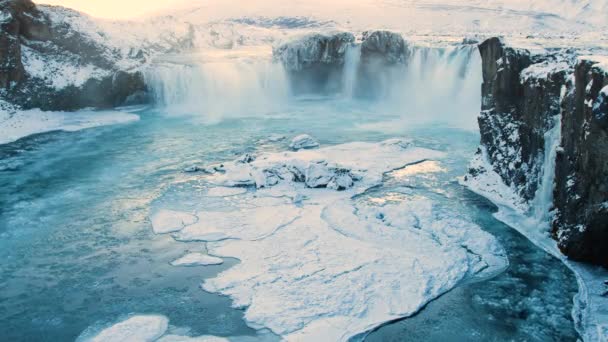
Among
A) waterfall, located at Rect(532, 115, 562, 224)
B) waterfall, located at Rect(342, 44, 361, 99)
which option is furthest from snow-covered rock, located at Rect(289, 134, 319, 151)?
waterfall, located at Rect(342, 44, 361, 99)

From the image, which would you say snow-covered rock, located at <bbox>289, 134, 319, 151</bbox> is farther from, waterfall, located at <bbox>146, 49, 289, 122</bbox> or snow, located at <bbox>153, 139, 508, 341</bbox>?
waterfall, located at <bbox>146, 49, 289, 122</bbox>

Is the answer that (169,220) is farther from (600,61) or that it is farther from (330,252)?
(600,61)

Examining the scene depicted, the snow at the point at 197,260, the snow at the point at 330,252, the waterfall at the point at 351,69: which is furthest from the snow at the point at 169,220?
the waterfall at the point at 351,69

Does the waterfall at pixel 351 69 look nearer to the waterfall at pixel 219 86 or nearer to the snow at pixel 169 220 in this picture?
the waterfall at pixel 219 86

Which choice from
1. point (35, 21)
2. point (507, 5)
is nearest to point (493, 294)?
point (35, 21)

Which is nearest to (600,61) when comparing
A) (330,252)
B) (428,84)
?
(330,252)
